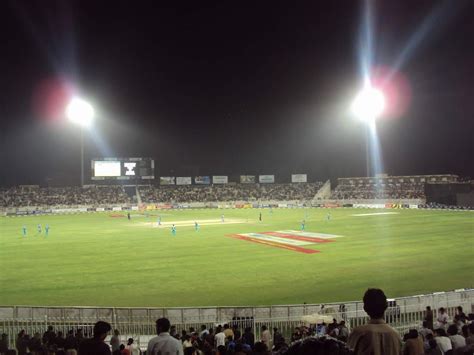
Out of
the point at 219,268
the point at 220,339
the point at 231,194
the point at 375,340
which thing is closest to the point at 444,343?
the point at 220,339

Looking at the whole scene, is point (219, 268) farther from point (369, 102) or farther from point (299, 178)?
point (299, 178)

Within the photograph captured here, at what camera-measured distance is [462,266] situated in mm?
25125

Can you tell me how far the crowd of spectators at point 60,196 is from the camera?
83.8m

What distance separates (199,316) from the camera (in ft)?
48.3

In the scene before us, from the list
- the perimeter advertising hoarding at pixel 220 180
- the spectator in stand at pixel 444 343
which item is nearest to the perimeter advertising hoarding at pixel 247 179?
the perimeter advertising hoarding at pixel 220 180

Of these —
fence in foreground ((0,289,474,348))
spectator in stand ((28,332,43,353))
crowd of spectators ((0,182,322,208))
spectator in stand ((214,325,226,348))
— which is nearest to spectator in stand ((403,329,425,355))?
spectator in stand ((214,325,226,348))

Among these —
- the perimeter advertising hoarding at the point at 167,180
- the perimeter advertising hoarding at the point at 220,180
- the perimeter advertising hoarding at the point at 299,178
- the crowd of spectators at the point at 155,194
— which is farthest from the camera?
the perimeter advertising hoarding at the point at 299,178

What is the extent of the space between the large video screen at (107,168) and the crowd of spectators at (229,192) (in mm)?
10818

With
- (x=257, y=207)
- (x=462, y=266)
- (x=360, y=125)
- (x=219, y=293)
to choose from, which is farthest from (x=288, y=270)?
(x=360, y=125)

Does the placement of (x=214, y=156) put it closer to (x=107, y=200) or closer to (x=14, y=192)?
A: (x=107, y=200)

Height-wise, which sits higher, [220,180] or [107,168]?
[107,168]

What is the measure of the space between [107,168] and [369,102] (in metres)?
49.3

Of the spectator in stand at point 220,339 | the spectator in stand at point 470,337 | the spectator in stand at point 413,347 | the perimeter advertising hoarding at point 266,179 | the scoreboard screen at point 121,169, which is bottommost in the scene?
the spectator in stand at point 220,339

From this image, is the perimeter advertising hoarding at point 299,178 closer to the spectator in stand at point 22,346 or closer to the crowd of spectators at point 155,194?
the crowd of spectators at point 155,194
